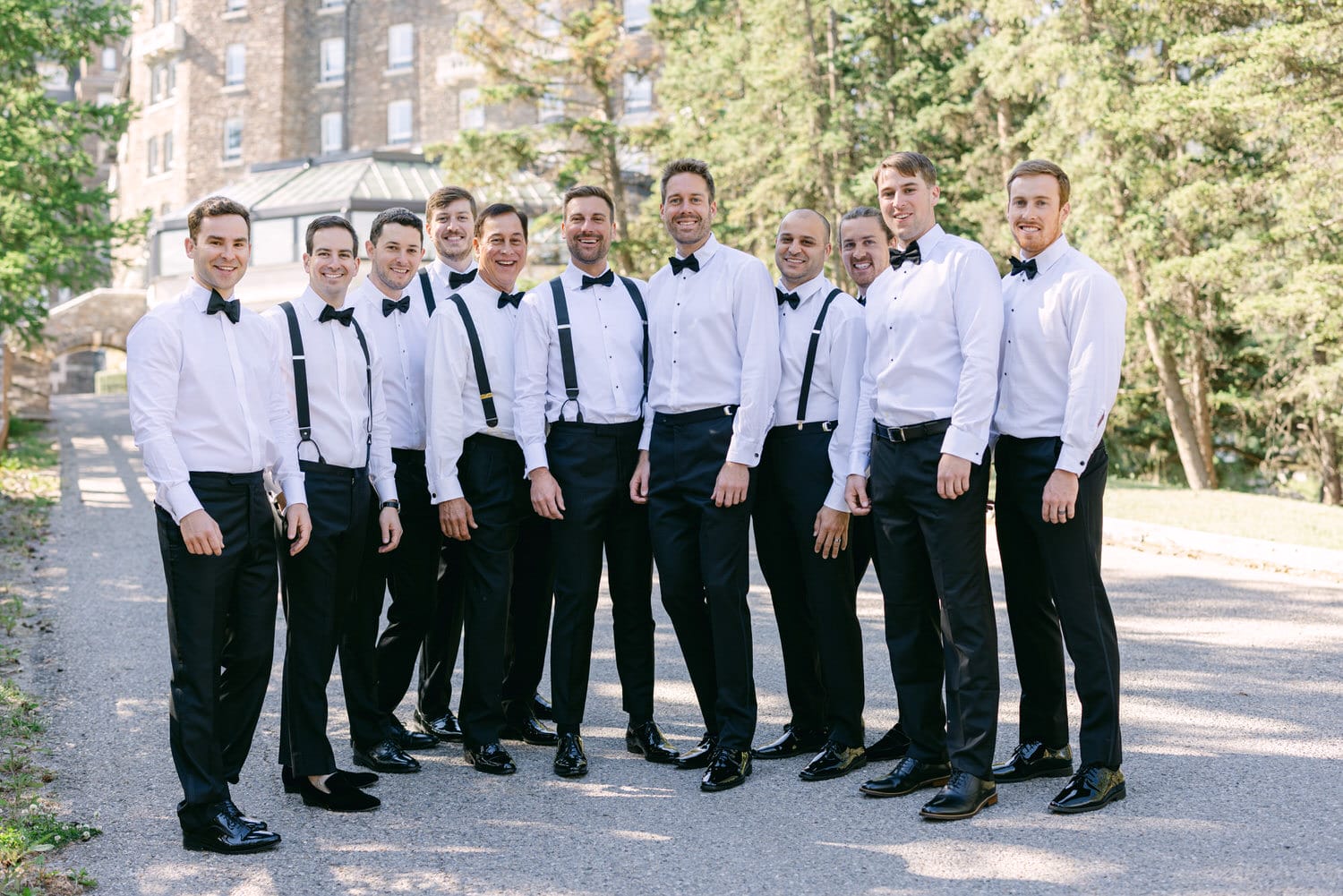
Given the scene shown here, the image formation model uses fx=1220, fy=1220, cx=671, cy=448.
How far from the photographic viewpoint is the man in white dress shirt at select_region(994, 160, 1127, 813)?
4.86 m

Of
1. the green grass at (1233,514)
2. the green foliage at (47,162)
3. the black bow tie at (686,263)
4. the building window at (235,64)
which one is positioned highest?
the building window at (235,64)

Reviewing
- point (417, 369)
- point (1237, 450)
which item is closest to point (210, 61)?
point (1237, 450)

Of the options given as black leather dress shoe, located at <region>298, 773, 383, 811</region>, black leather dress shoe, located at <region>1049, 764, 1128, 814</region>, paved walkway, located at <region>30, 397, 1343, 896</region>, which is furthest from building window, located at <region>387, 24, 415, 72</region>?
black leather dress shoe, located at <region>1049, 764, 1128, 814</region>

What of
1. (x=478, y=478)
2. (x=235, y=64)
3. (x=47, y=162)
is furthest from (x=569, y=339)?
(x=235, y=64)

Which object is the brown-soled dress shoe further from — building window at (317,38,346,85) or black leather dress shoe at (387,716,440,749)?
building window at (317,38,346,85)

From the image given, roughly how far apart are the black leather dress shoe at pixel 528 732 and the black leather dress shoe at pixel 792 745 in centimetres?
103

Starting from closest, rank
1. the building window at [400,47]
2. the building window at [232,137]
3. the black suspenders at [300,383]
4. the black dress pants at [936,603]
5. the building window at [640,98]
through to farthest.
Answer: the black dress pants at [936,603], the black suspenders at [300,383], the building window at [640,98], the building window at [400,47], the building window at [232,137]

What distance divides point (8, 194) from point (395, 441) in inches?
570

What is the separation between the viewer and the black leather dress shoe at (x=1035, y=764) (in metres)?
5.22

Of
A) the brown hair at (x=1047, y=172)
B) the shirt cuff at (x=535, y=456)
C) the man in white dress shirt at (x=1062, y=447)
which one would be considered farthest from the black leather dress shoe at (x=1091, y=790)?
the shirt cuff at (x=535, y=456)

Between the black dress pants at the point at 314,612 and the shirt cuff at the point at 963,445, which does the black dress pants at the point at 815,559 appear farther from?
the black dress pants at the point at 314,612

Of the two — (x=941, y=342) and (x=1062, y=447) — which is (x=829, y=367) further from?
(x=1062, y=447)

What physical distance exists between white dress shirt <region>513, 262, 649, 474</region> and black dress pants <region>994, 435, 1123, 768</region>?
1.72 metres

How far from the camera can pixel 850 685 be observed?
5531mm
